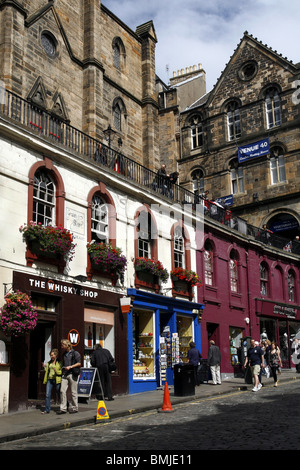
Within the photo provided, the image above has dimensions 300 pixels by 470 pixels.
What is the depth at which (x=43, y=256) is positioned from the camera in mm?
15180

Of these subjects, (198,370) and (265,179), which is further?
(265,179)

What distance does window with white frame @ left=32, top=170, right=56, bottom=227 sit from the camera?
15.6 m

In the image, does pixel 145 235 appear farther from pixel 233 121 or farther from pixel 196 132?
pixel 196 132

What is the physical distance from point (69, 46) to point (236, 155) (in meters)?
16.0

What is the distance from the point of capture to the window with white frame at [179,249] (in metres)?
22.0

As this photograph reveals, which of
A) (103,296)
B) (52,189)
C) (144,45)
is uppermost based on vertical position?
(144,45)

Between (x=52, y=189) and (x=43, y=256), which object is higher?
(x=52, y=189)

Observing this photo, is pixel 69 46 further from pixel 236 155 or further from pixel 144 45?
pixel 236 155

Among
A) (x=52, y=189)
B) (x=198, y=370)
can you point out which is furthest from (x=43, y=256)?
(x=198, y=370)

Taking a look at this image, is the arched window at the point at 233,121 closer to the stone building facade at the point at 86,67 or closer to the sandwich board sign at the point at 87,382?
the stone building facade at the point at 86,67

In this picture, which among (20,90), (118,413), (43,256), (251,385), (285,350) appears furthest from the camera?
(285,350)

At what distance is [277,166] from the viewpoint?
36656 millimetres

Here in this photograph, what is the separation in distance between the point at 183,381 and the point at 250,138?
2507 cm

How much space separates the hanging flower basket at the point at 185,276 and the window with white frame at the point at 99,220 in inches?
157
